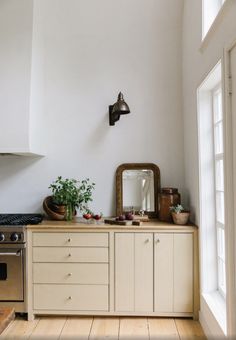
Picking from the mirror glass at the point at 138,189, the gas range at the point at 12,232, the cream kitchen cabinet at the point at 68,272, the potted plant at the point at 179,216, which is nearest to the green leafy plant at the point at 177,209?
the potted plant at the point at 179,216

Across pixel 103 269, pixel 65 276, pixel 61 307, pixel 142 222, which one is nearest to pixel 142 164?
pixel 142 222

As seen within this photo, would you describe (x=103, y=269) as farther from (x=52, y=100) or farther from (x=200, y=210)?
(x=52, y=100)

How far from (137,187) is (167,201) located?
1.30ft

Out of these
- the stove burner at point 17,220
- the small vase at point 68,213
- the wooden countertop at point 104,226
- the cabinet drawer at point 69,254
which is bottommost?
the cabinet drawer at point 69,254

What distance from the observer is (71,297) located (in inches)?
110

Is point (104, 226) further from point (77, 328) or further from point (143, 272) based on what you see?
point (77, 328)

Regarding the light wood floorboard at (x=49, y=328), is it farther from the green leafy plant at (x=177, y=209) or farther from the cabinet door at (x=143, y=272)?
the green leafy plant at (x=177, y=209)

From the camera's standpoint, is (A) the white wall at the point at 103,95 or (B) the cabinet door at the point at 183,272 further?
(A) the white wall at the point at 103,95

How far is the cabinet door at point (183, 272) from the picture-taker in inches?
108

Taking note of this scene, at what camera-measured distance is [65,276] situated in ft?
9.17

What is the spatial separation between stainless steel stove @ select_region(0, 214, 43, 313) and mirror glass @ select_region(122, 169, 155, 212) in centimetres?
108

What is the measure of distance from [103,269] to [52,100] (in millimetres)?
1867

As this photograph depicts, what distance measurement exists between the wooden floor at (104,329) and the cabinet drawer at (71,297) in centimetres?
11

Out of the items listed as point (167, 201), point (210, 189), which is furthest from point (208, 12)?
point (167, 201)
